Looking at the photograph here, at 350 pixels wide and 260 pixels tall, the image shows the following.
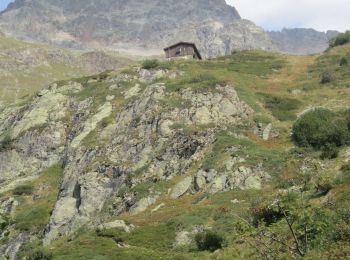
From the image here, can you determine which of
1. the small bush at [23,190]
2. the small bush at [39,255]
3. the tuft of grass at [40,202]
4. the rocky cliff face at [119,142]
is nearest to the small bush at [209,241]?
the small bush at [39,255]

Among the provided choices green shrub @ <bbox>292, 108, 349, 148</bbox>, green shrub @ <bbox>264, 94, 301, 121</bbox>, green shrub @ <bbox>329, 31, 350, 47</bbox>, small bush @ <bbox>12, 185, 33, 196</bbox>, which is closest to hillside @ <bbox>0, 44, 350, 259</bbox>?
small bush @ <bbox>12, 185, 33, 196</bbox>

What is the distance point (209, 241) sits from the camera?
27.1 m

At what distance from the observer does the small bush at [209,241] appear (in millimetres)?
26531

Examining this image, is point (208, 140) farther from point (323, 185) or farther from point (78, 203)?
point (323, 185)

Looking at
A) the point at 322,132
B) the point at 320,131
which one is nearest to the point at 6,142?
the point at 320,131

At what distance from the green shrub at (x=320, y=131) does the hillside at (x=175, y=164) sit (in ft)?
1.64

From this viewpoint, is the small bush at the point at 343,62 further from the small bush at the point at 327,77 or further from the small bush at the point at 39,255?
the small bush at the point at 39,255

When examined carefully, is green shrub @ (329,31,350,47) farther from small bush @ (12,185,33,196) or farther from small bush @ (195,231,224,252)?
small bush @ (195,231,224,252)

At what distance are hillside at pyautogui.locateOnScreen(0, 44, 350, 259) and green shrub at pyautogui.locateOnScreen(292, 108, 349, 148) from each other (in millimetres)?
501

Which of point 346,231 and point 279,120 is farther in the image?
point 279,120

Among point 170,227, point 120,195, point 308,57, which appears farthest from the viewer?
point 308,57

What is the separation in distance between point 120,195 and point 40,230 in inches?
407

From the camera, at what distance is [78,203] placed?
48469 mm

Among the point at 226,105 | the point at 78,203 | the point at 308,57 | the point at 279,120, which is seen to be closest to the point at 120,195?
the point at 78,203
